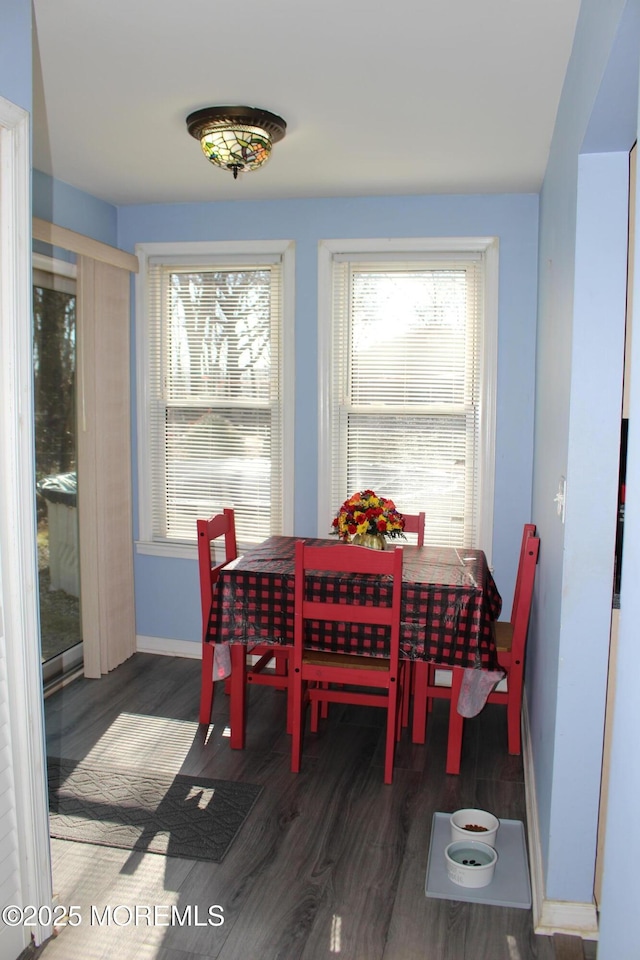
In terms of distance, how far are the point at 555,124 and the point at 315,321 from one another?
163cm

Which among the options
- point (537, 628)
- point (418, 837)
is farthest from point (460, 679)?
point (418, 837)

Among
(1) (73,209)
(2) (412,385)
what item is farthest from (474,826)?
(1) (73,209)

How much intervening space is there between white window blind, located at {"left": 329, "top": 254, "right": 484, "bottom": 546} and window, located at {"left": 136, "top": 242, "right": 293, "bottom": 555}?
33 cm

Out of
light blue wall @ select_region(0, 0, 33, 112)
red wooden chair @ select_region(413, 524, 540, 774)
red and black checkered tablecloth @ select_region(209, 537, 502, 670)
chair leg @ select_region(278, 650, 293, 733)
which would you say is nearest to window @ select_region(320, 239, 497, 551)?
red wooden chair @ select_region(413, 524, 540, 774)

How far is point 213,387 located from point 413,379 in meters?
1.12

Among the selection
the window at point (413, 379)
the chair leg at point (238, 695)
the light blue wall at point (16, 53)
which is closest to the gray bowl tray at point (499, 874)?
the chair leg at point (238, 695)

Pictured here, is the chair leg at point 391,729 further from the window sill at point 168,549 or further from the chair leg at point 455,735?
the window sill at point 168,549

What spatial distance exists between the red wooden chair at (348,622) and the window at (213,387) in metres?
1.27

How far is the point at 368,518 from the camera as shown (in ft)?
11.0

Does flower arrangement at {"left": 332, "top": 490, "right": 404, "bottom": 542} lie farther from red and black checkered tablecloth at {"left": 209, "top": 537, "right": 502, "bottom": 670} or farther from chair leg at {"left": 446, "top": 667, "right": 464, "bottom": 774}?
chair leg at {"left": 446, "top": 667, "right": 464, "bottom": 774}

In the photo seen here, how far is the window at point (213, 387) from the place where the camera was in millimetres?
Result: 4230

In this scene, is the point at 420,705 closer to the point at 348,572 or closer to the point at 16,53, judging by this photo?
the point at 348,572

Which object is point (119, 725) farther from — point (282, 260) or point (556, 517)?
point (282, 260)

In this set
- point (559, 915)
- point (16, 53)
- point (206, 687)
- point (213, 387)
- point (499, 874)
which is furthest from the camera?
point (213, 387)
